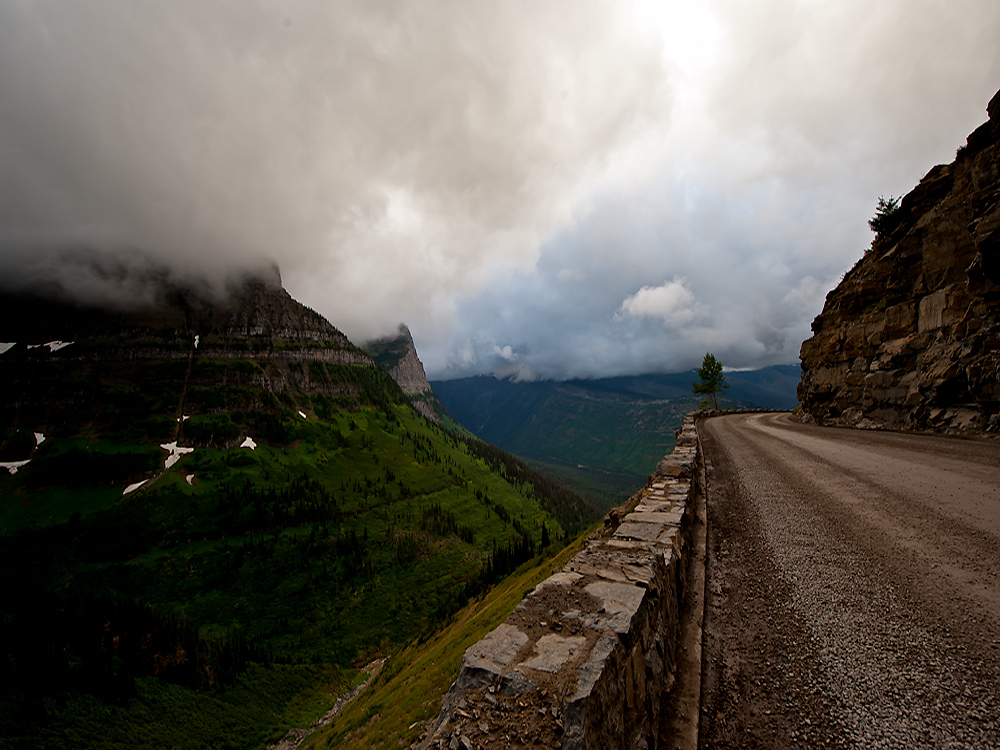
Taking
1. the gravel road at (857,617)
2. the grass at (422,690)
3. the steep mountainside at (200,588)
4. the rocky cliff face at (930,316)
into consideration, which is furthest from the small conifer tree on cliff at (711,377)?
the gravel road at (857,617)

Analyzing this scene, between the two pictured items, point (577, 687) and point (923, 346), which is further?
point (923, 346)

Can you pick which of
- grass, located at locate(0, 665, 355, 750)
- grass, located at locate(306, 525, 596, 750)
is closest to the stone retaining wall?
grass, located at locate(306, 525, 596, 750)

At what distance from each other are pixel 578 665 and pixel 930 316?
121 feet

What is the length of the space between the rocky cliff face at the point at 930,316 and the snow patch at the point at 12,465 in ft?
1042

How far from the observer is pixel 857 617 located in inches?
232

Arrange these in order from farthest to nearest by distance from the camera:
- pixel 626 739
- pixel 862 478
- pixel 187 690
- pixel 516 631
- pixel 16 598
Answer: pixel 16 598 < pixel 187 690 < pixel 862 478 < pixel 516 631 < pixel 626 739

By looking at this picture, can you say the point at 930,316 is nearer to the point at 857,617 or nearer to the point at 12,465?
the point at 857,617

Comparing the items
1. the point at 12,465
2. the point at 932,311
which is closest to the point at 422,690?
the point at 932,311

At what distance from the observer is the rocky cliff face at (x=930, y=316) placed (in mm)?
20875

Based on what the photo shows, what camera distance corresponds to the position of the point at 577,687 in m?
3.42

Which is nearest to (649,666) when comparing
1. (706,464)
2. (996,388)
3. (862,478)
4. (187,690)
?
(862,478)

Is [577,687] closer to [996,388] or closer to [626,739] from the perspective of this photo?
[626,739]

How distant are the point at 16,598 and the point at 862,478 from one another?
23379 centimetres

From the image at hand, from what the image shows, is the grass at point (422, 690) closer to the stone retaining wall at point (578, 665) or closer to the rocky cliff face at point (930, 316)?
the stone retaining wall at point (578, 665)
